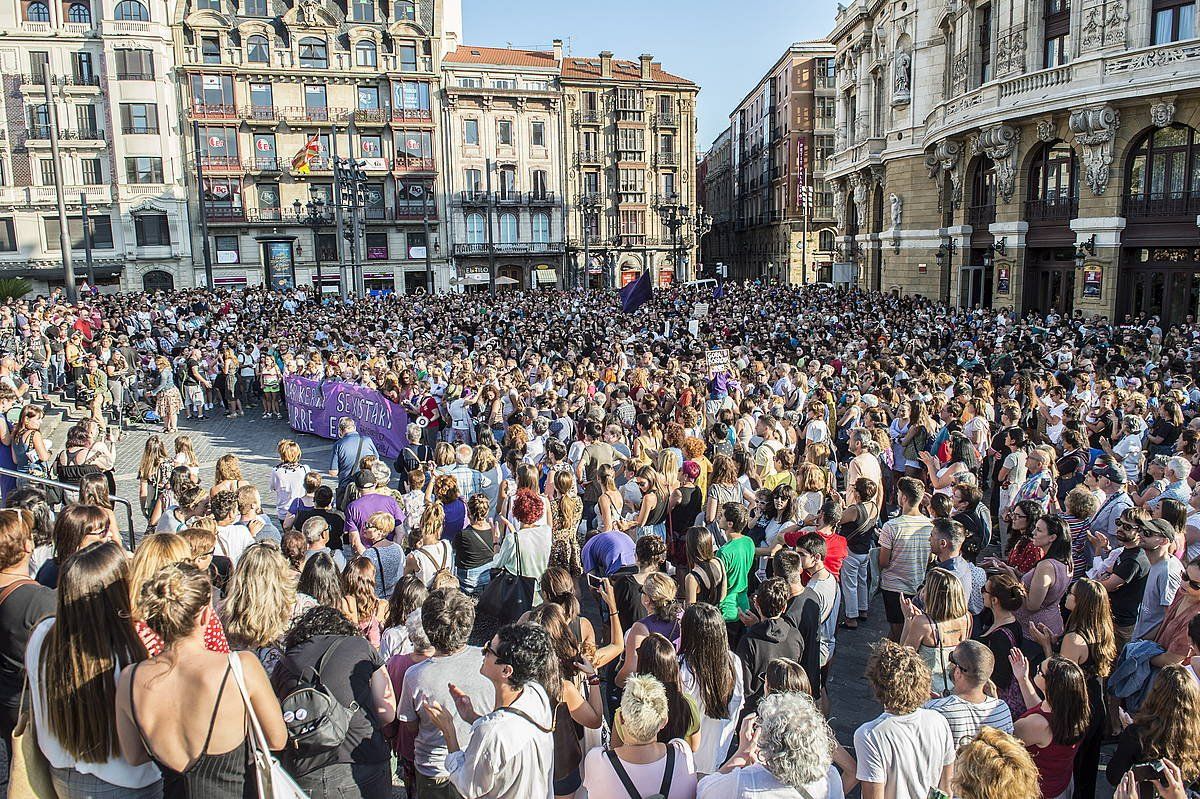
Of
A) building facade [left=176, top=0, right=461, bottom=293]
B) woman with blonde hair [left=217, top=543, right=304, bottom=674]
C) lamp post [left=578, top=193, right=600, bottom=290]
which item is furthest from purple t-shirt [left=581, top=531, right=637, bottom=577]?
lamp post [left=578, top=193, right=600, bottom=290]

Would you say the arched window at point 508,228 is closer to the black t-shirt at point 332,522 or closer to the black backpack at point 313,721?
the black t-shirt at point 332,522

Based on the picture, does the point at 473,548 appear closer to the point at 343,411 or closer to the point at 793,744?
the point at 793,744

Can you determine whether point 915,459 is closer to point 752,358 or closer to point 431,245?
point 752,358

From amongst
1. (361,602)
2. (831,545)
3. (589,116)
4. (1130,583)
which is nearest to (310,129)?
(589,116)

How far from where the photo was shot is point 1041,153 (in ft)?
91.6

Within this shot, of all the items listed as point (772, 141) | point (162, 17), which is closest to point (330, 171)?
point (162, 17)

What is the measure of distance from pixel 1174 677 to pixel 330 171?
55.5 m

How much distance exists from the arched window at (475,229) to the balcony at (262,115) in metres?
13.3

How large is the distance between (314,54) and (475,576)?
53.6 metres

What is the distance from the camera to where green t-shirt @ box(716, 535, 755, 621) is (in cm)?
616

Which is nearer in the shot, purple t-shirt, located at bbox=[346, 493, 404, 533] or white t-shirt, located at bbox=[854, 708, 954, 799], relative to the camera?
white t-shirt, located at bbox=[854, 708, 954, 799]

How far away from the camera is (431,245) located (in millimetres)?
55844

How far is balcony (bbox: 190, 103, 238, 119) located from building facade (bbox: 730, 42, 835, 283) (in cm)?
3617

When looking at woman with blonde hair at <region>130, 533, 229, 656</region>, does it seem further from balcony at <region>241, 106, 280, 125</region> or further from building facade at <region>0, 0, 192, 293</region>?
balcony at <region>241, 106, 280, 125</region>
